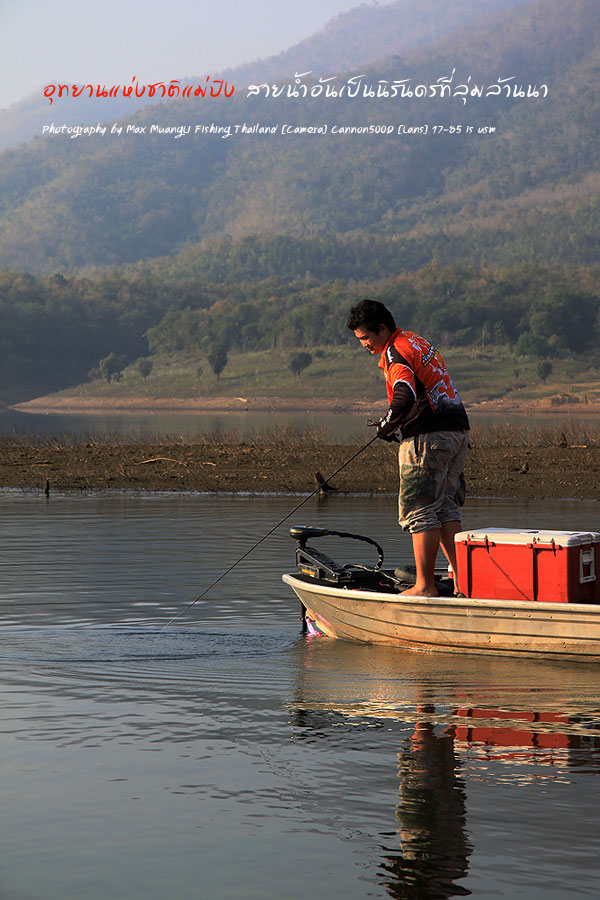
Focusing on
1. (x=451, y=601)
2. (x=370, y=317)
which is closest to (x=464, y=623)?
(x=451, y=601)

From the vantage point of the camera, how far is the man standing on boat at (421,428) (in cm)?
1034

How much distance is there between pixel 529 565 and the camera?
10227 mm

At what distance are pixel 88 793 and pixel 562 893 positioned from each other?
2.70 metres

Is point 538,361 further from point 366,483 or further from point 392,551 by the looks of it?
point 392,551

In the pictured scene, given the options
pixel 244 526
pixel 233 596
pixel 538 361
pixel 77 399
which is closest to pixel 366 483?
pixel 244 526

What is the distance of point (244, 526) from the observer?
824 inches

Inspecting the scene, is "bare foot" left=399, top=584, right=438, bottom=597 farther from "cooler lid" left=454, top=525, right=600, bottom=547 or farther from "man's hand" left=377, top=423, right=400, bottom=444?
"man's hand" left=377, top=423, right=400, bottom=444

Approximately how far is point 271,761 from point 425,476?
11.0 feet

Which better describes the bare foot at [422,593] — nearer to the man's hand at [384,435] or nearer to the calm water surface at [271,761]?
the calm water surface at [271,761]

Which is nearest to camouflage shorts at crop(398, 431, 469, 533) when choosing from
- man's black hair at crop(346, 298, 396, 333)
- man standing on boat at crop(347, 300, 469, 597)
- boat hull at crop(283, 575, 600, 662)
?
man standing on boat at crop(347, 300, 469, 597)

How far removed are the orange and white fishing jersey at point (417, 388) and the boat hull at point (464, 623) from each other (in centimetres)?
139

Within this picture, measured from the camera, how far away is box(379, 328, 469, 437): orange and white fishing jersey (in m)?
10.2

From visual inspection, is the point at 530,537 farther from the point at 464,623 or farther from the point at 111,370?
the point at 111,370

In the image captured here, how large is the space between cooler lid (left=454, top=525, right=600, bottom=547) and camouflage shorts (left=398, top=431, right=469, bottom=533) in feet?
0.99
